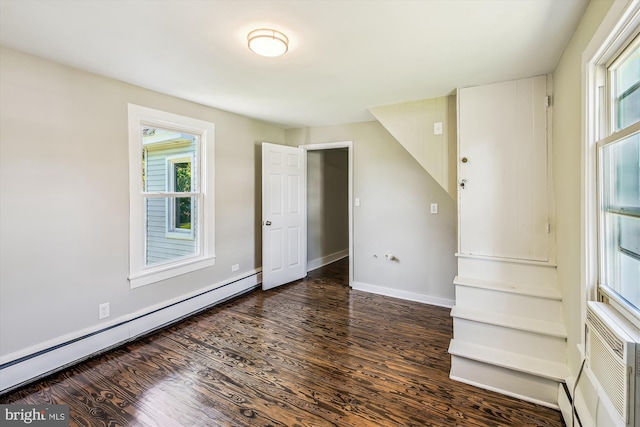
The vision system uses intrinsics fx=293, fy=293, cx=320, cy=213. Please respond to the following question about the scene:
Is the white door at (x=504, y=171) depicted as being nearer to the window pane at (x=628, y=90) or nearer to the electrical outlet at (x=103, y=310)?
the window pane at (x=628, y=90)

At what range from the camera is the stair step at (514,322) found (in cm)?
204

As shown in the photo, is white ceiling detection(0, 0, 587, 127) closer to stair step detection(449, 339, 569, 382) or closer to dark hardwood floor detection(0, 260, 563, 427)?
stair step detection(449, 339, 569, 382)

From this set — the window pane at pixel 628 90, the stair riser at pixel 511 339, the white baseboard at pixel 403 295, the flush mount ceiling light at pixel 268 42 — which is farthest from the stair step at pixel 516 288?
the flush mount ceiling light at pixel 268 42

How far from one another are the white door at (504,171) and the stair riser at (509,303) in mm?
393

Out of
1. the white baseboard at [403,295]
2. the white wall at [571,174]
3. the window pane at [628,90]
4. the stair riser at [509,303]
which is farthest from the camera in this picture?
the white baseboard at [403,295]

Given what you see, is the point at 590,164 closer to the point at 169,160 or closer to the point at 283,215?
the point at 283,215

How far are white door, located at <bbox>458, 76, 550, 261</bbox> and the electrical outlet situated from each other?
3.24 meters

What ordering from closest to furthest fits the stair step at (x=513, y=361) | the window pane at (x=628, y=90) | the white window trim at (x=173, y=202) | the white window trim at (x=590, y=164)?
the window pane at (x=628, y=90), the white window trim at (x=590, y=164), the stair step at (x=513, y=361), the white window trim at (x=173, y=202)

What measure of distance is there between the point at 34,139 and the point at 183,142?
1369mm

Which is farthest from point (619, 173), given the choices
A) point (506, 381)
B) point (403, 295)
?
Answer: point (403, 295)

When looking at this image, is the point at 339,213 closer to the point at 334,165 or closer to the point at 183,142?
the point at 334,165

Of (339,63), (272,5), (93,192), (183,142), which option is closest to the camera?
(272,5)

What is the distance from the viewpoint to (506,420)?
1758 mm

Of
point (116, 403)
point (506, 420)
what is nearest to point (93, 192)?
point (116, 403)
